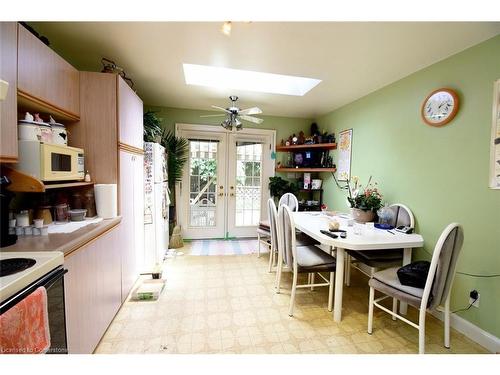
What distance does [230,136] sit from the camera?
415 centimetres

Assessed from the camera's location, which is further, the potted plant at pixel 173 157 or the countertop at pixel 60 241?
the potted plant at pixel 173 157

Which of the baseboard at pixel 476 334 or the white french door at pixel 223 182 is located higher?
the white french door at pixel 223 182

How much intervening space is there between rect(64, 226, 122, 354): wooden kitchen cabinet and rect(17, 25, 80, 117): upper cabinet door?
0.98 m

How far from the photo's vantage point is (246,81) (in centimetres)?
296

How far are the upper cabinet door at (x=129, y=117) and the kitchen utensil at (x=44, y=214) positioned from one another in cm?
75

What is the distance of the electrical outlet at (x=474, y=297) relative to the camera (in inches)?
68.0

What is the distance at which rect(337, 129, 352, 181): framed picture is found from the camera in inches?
133

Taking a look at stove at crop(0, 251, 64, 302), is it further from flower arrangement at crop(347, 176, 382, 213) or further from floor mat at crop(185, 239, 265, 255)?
flower arrangement at crop(347, 176, 382, 213)

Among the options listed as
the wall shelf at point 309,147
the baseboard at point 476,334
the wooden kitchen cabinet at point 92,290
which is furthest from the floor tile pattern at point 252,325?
the wall shelf at point 309,147

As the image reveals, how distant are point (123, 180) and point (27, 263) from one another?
1159 mm

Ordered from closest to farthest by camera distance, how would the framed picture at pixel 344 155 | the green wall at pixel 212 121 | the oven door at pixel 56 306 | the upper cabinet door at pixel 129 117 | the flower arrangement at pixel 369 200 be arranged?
1. the oven door at pixel 56 306
2. the upper cabinet door at pixel 129 117
3. the flower arrangement at pixel 369 200
4. the framed picture at pixel 344 155
5. the green wall at pixel 212 121

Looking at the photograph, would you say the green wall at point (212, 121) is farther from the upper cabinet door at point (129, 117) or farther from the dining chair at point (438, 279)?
the dining chair at point (438, 279)

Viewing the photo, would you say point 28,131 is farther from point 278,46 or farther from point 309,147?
point 309,147
